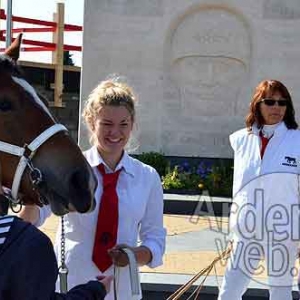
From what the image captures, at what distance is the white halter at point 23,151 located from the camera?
2191 millimetres

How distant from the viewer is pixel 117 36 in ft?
44.5

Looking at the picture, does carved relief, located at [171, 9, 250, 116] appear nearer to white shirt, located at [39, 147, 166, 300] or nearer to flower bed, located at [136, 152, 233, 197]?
flower bed, located at [136, 152, 233, 197]

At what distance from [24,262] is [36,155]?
61cm

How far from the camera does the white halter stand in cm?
219

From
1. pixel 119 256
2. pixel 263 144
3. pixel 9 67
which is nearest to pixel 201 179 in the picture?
pixel 263 144

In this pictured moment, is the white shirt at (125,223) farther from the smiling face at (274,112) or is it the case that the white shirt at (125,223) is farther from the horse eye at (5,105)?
the smiling face at (274,112)

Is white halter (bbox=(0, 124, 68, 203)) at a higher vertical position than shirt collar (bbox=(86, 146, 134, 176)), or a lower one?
higher

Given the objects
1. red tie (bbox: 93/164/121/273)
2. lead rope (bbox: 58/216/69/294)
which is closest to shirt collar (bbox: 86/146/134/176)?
red tie (bbox: 93/164/121/273)

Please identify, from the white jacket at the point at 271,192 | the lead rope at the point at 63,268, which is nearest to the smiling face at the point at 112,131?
the lead rope at the point at 63,268

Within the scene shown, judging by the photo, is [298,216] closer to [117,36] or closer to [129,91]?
[129,91]

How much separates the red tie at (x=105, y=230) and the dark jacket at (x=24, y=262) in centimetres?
106

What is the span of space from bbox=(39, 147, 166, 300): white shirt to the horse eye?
74cm

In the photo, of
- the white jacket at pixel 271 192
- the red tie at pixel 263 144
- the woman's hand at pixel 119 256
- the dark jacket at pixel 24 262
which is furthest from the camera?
the red tie at pixel 263 144

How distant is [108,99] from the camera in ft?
9.37
